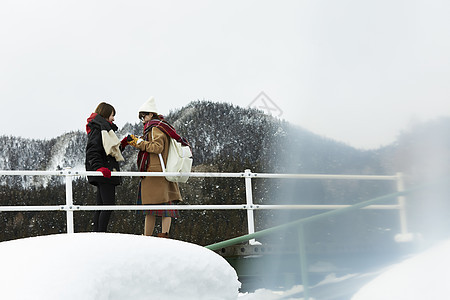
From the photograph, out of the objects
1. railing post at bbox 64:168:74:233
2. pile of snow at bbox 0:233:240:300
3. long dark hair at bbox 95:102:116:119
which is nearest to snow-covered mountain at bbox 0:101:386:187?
railing post at bbox 64:168:74:233

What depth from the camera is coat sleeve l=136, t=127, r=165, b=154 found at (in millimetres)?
3582

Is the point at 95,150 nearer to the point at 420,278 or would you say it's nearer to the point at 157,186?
the point at 157,186

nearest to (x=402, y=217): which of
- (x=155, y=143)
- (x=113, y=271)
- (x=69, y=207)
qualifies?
(x=113, y=271)

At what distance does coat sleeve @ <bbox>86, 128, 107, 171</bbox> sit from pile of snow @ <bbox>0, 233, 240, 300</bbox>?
101 inches

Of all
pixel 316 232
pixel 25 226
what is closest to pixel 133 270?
pixel 316 232

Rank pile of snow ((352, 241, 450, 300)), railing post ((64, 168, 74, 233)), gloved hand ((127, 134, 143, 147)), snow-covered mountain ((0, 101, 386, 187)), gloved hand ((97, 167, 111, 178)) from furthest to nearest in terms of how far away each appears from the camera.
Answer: snow-covered mountain ((0, 101, 386, 187))
railing post ((64, 168, 74, 233))
gloved hand ((97, 167, 111, 178))
gloved hand ((127, 134, 143, 147))
pile of snow ((352, 241, 450, 300))

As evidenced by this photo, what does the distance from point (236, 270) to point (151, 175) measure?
8.91ft

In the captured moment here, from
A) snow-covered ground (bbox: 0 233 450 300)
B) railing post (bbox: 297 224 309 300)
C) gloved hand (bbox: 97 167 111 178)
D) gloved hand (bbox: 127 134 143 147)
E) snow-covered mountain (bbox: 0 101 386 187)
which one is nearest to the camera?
railing post (bbox: 297 224 309 300)

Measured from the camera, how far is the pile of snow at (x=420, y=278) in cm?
50

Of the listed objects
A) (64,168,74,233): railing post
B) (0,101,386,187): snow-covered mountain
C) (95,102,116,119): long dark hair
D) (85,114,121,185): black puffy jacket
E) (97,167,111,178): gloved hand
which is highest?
(0,101,386,187): snow-covered mountain

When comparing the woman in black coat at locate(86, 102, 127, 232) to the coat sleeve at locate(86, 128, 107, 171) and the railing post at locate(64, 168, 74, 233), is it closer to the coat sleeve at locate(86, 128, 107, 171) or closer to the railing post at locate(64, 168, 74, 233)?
the coat sleeve at locate(86, 128, 107, 171)

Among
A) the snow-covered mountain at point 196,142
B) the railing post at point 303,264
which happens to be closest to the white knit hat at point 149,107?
the railing post at point 303,264

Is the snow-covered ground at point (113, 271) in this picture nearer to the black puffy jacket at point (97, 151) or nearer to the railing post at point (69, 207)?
the black puffy jacket at point (97, 151)

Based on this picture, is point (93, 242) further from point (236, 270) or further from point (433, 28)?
point (433, 28)
